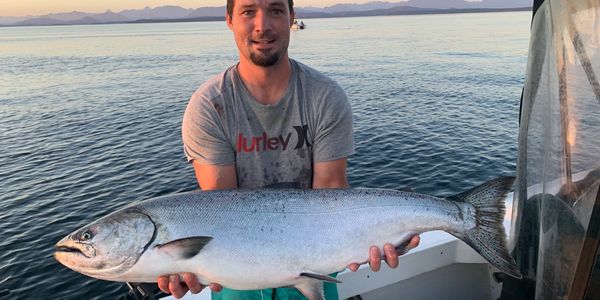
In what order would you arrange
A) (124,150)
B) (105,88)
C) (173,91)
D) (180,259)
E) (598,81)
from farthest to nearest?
1. (105,88)
2. (173,91)
3. (124,150)
4. (180,259)
5. (598,81)

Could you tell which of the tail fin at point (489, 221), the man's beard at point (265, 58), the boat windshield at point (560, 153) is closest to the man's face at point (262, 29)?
the man's beard at point (265, 58)

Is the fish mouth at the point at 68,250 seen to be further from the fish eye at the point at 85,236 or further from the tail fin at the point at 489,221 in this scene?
the tail fin at the point at 489,221

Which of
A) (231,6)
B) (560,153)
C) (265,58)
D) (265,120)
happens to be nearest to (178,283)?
(265,120)

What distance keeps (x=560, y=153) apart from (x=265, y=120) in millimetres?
2238

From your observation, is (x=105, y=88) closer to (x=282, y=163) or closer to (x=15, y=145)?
(x=15, y=145)

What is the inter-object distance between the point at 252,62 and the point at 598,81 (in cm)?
241

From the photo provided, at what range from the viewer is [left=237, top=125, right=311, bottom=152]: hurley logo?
3.61m

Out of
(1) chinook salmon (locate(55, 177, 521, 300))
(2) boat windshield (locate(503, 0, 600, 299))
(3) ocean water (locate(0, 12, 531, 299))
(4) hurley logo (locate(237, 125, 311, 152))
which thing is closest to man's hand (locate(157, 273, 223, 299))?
(1) chinook salmon (locate(55, 177, 521, 300))

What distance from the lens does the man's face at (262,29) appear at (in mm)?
3416

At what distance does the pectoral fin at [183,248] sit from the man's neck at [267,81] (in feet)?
4.10

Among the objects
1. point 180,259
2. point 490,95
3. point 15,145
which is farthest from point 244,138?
point 490,95

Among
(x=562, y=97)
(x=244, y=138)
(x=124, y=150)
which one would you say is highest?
(x=562, y=97)

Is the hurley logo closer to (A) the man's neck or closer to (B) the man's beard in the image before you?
(A) the man's neck

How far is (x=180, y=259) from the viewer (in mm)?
3082
